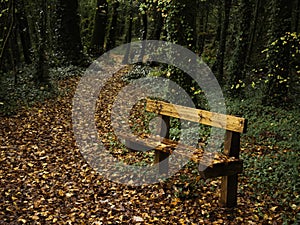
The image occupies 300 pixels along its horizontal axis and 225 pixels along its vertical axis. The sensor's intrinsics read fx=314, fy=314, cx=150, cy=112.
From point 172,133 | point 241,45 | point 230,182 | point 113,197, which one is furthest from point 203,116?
point 241,45

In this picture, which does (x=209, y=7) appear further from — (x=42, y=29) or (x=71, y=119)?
(x=71, y=119)

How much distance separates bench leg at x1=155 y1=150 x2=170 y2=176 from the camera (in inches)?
236

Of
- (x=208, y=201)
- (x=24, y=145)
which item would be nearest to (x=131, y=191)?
(x=208, y=201)

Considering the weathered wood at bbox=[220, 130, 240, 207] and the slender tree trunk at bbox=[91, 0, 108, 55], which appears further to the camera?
the slender tree trunk at bbox=[91, 0, 108, 55]

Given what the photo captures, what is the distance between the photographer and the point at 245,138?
333 inches

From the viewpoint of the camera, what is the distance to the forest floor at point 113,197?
4.84m

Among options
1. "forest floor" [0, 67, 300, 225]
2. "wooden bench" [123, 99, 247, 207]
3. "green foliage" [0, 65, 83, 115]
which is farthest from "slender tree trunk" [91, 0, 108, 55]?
"wooden bench" [123, 99, 247, 207]

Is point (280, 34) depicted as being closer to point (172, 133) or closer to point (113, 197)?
point (172, 133)

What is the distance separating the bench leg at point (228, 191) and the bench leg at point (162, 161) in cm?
138

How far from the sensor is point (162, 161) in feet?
19.7

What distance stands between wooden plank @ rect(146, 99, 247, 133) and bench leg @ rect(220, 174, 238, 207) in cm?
A: 83

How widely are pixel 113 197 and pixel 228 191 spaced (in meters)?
1.99

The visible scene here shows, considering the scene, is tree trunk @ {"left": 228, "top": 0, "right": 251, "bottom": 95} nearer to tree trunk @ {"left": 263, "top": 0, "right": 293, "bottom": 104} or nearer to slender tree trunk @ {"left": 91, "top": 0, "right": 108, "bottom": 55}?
tree trunk @ {"left": 263, "top": 0, "right": 293, "bottom": 104}

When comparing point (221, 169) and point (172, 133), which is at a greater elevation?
point (221, 169)
